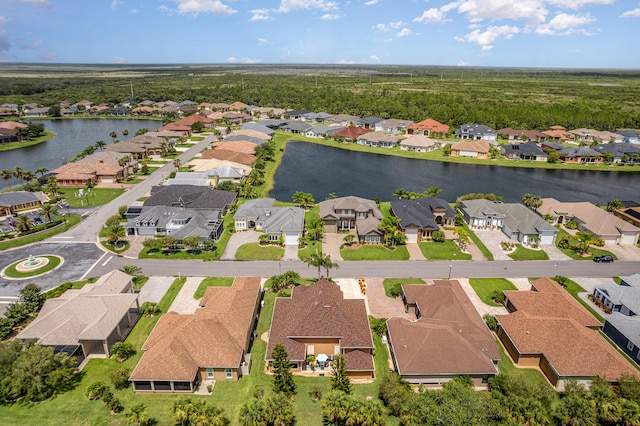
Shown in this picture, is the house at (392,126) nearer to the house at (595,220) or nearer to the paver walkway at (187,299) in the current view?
the house at (595,220)

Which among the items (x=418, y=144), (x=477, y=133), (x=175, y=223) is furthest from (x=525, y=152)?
(x=175, y=223)

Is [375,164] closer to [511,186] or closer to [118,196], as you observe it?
[511,186]

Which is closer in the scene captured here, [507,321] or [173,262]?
[507,321]

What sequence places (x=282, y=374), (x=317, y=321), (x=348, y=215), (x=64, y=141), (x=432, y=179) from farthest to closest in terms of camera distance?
1. (x=64, y=141)
2. (x=432, y=179)
3. (x=348, y=215)
4. (x=317, y=321)
5. (x=282, y=374)

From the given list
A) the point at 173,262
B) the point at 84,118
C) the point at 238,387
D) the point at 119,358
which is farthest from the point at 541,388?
the point at 84,118

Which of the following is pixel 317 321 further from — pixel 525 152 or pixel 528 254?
pixel 525 152

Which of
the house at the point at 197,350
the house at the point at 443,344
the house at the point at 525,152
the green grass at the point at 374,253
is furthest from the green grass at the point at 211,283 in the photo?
the house at the point at 525,152

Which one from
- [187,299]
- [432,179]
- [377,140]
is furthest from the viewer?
[377,140]
